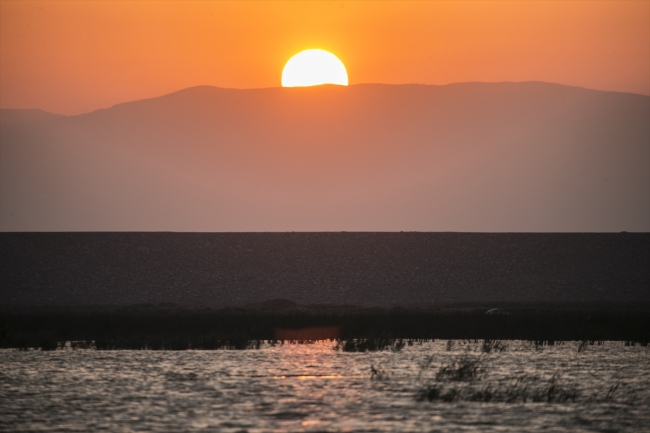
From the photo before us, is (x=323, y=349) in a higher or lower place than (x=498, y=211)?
lower

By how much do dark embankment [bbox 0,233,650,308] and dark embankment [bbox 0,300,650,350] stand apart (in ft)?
95.7

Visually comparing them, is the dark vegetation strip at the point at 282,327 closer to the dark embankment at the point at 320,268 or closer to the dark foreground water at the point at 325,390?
the dark foreground water at the point at 325,390

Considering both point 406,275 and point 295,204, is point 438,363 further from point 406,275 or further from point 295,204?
point 295,204

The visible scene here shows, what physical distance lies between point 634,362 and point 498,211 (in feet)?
436

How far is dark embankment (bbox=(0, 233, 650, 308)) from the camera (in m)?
80.2

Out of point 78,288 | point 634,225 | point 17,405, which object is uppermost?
point 634,225

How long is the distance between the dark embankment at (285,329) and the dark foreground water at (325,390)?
8.42ft

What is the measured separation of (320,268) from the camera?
89312 mm

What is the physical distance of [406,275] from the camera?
87.4m

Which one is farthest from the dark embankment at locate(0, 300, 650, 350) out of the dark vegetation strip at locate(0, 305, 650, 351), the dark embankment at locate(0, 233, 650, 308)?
the dark embankment at locate(0, 233, 650, 308)

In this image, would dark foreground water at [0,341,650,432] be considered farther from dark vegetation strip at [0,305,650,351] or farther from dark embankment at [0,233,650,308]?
dark embankment at [0,233,650,308]

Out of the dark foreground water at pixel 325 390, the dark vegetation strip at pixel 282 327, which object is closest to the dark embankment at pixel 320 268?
the dark vegetation strip at pixel 282 327

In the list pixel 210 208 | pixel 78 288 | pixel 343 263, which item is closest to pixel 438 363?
pixel 78 288

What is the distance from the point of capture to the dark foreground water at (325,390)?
22453 millimetres
